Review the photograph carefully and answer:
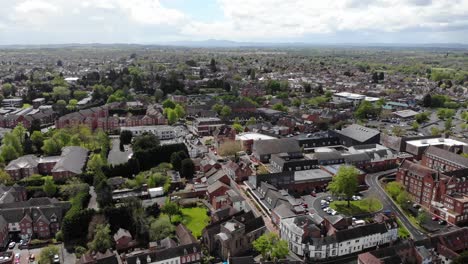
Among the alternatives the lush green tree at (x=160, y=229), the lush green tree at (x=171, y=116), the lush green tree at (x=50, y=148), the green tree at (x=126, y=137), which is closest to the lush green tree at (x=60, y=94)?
the lush green tree at (x=171, y=116)

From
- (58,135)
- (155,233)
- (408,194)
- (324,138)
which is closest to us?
(155,233)

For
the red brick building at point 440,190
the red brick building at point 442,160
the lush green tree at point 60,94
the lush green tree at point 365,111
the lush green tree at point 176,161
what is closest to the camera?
the red brick building at point 440,190

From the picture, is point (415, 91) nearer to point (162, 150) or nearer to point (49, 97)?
point (162, 150)

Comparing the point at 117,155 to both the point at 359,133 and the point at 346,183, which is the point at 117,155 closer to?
the point at 346,183

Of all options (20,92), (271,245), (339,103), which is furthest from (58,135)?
(339,103)

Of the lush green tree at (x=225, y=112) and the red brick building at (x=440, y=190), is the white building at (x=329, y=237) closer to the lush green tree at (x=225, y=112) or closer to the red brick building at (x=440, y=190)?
the red brick building at (x=440, y=190)

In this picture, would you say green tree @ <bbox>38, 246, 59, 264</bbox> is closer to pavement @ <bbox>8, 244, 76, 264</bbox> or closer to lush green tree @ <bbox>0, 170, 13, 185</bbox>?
pavement @ <bbox>8, 244, 76, 264</bbox>
